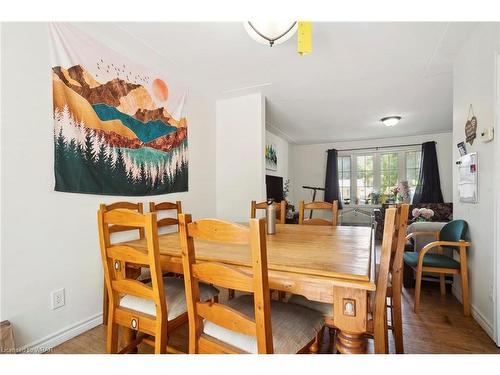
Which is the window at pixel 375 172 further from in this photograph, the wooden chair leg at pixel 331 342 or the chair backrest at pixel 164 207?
the chair backrest at pixel 164 207

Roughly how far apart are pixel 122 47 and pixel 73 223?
1.56 meters

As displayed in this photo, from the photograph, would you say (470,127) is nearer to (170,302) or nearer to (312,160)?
(170,302)

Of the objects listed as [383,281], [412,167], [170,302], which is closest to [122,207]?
[170,302]

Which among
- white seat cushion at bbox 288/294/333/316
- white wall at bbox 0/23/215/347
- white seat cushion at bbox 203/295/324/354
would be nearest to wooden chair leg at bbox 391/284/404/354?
white seat cushion at bbox 288/294/333/316

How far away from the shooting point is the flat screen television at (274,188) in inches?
179

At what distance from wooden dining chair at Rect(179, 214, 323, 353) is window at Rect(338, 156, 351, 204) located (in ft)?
19.6

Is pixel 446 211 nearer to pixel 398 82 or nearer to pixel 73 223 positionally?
pixel 398 82

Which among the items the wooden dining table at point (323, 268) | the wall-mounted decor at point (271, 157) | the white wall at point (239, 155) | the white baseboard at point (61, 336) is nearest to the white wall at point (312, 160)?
the wall-mounted decor at point (271, 157)

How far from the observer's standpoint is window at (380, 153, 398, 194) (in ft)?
20.2

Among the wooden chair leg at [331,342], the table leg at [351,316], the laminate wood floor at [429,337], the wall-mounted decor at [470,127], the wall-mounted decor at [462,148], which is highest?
the wall-mounted decor at [470,127]

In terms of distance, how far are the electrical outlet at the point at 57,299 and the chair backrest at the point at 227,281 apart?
48.1 inches

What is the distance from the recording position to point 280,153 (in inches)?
236

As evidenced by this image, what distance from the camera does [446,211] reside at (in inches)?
184

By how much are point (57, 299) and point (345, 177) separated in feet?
21.3
